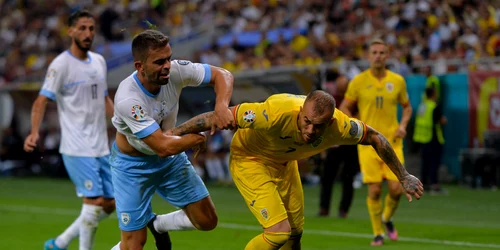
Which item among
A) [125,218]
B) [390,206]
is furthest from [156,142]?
[390,206]

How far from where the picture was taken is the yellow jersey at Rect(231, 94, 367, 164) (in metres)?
7.62

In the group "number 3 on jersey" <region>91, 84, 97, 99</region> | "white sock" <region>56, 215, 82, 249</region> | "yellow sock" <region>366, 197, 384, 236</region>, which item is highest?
"number 3 on jersey" <region>91, 84, 97, 99</region>

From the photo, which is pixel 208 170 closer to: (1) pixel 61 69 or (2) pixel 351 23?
(2) pixel 351 23

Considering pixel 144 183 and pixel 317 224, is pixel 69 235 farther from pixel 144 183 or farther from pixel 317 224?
pixel 317 224

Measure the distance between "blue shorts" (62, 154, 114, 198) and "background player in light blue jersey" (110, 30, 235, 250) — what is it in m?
1.29

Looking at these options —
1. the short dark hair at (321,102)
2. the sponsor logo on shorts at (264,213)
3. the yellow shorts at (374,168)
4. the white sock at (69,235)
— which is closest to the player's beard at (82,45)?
the white sock at (69,235)

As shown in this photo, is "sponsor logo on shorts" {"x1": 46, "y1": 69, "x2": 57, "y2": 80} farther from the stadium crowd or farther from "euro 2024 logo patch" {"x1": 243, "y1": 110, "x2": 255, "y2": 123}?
the stadium crowd

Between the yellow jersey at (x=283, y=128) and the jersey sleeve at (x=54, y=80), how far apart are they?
2835 millimetres

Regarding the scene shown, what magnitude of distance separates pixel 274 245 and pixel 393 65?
14173 mm

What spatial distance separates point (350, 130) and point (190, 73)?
5.02ft

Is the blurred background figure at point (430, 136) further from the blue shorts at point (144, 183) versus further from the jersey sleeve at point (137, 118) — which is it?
the jersey sleeve at point (137, 118)

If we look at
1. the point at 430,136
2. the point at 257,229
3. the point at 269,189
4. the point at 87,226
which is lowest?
the point at 257,229

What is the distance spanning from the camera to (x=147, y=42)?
7312mm

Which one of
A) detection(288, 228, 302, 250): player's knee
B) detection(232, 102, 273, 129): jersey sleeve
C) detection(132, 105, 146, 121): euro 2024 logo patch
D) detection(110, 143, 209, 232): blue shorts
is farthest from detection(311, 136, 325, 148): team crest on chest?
detection(132, 105, 146, 121): euro 2024 logo patch
